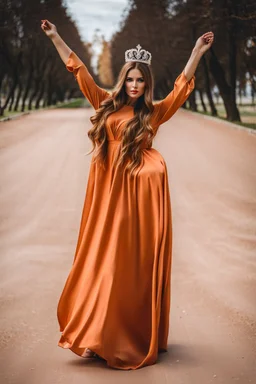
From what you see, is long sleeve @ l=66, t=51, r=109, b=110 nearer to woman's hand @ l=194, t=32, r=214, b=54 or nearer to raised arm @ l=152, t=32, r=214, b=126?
raised arm @ l=152, t=32, r=214, b=126

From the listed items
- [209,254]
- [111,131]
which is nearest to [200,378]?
[111,131]

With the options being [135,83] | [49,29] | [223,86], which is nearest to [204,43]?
[135,83]

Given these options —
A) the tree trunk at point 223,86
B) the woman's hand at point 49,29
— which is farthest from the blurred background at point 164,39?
the woman's hand at point 49,29

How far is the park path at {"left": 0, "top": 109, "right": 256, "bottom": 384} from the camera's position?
4324 mm

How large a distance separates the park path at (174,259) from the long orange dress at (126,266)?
0.17 m

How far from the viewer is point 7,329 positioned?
17.5ft

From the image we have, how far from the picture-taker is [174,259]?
7.67m

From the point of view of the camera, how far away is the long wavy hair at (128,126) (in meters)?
4.10

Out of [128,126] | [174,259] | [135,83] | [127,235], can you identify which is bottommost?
[174,259]

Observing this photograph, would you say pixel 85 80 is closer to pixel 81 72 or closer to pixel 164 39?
pixel 81 72

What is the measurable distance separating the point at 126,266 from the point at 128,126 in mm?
746

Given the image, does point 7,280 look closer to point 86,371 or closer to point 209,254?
point 209,254

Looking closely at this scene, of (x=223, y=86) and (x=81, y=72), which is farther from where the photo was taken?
(x=223, y=86)

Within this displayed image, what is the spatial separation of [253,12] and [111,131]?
13.7m
